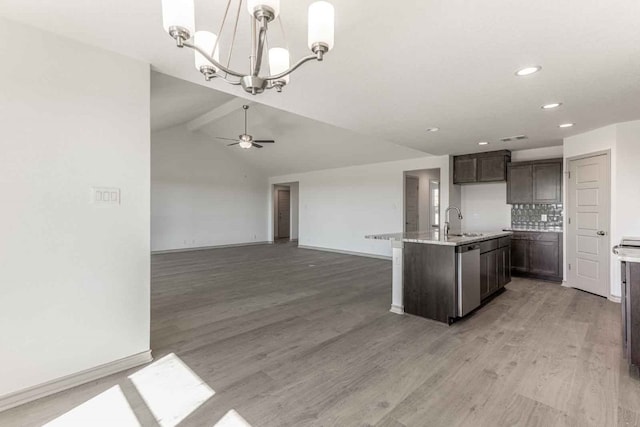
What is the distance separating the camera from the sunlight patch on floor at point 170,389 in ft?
5.99

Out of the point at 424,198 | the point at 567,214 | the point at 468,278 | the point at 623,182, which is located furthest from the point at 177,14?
the point at 424,198

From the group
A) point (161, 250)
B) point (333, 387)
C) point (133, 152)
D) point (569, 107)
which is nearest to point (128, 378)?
point (333, 387)

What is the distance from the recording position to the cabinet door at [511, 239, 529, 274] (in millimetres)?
5410

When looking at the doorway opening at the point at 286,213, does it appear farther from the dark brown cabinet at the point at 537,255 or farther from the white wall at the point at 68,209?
the white wall at the point at 68,209

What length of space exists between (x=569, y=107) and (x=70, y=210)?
16.0 feet

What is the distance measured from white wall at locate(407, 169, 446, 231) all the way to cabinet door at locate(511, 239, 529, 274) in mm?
2806

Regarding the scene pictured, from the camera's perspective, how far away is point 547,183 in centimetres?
515

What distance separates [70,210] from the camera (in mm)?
2096

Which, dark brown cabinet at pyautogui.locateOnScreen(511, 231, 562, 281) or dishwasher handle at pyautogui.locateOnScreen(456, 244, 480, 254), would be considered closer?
dishwasher handle at pyautogui.locateOnScreen(456, 244, 480, 254)

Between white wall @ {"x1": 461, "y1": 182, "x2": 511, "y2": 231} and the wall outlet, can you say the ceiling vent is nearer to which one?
white wall @ {"x1": 461, "y1": 182, "x2": 511, "y2": 231}

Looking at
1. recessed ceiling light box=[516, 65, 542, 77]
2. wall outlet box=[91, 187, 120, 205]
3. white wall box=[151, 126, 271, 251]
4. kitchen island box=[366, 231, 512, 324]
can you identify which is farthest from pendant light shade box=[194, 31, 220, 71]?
white wall box=[151, 126, 271, 251]

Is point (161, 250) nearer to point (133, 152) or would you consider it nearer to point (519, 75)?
point (133, 152)

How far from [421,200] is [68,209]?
7703 millimetres

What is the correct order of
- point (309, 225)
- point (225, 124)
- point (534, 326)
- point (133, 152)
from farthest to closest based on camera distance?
point (309, 225), point (225, 124), point (534, 326), point (133, 152)
